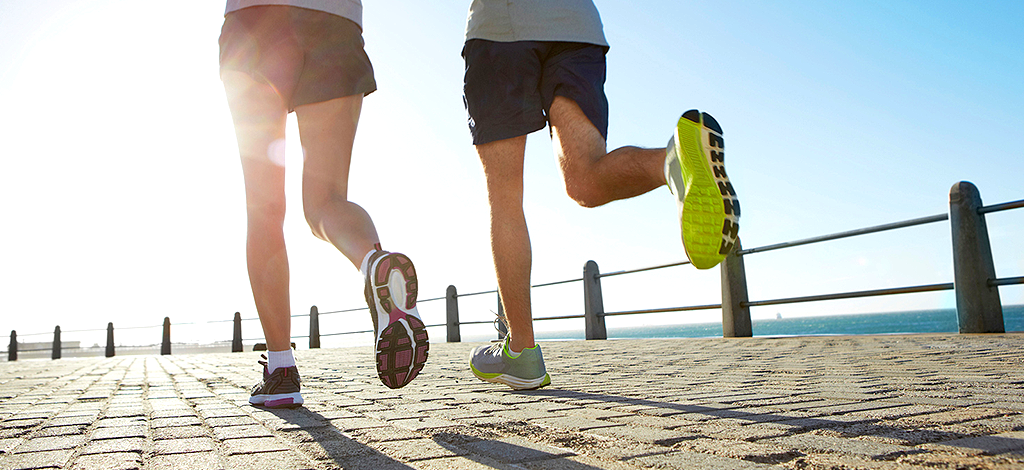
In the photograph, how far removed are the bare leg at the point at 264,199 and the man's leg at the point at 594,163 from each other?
Result: 3.33 feet

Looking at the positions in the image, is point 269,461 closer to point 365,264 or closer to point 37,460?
point 37,460

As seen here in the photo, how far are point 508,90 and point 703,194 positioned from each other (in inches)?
41.5

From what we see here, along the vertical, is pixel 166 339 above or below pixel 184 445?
above

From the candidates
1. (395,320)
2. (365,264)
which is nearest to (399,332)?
(395,320)

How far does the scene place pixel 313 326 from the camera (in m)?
13.8

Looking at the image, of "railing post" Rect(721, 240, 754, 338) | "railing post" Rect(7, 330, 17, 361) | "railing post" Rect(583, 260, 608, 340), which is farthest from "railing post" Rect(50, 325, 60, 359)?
"railing post" Rect(721, 240, 754, 338)

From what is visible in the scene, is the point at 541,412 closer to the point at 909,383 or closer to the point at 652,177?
the point at 652,177

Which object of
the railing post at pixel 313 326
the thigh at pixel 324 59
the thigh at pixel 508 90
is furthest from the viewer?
the railing post at pixel 313 326

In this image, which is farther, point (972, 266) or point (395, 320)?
point (972, 266)

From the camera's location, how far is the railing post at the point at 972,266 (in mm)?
4910

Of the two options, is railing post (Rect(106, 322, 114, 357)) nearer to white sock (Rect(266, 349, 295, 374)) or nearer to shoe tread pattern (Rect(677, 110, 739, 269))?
white sock (Rect(266, 349, 295, 374))

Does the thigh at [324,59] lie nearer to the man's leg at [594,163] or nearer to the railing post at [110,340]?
the man's leg at [594,163]

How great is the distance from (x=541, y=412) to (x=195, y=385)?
2236 mm

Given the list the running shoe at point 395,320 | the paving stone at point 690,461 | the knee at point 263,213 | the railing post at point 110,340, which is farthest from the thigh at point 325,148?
the railing post at point 110,340
